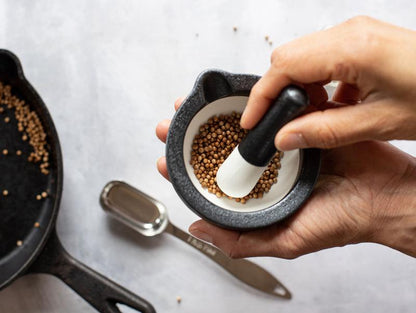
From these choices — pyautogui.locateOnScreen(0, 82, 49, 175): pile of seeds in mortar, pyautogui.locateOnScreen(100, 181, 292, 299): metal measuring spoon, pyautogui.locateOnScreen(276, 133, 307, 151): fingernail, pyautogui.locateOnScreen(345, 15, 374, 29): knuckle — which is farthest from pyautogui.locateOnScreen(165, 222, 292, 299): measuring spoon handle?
pyautogui.locateOnScreen(345, 15, 374, 29): knuckle

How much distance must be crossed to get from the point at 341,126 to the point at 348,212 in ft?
1.06

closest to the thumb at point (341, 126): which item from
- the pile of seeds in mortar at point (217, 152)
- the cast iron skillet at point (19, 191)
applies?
the pile of seeds in mortar at point (217, 152)

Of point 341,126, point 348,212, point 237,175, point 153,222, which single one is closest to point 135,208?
point 153,222

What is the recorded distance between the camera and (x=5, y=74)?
1408 millimetres

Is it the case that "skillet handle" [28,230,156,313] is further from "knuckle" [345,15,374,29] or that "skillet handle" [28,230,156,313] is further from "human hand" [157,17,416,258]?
"knuckle" [345,15,374,29]

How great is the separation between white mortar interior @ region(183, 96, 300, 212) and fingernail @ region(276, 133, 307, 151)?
14cm

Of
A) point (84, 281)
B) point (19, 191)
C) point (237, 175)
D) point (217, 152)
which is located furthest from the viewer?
point (19, 191)

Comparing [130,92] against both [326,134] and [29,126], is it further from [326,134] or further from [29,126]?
[326,134]

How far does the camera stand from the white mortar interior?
42.0 inches

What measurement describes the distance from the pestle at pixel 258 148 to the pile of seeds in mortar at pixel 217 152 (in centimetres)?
4

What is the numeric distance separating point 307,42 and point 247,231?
47 cm

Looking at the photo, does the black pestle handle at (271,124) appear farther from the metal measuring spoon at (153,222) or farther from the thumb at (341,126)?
the metal measuring spoon at (153,222)

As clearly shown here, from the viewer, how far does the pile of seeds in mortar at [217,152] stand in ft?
3.63

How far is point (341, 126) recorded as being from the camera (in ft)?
2.92
